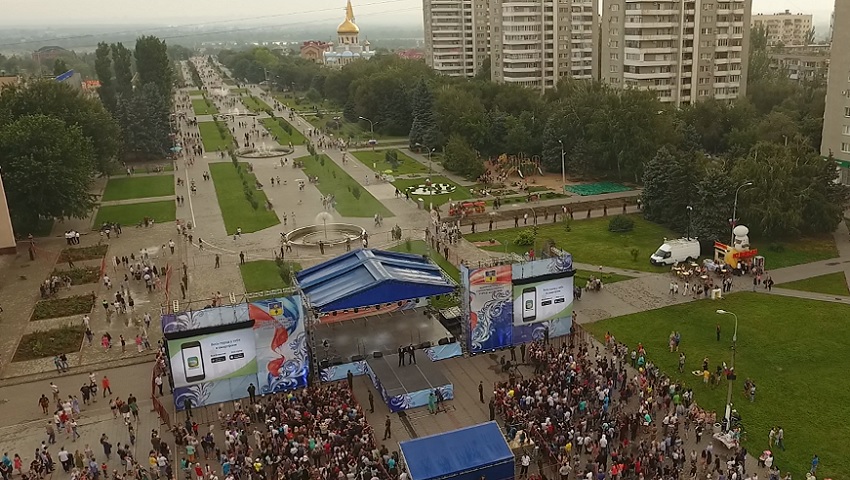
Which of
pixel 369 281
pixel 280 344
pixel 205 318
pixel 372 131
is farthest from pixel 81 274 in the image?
pixel 372 131

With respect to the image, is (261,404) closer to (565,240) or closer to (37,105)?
(565,240)

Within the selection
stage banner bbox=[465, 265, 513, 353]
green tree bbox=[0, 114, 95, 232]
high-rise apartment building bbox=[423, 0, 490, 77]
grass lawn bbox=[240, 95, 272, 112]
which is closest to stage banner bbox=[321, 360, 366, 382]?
stage banner bbox=[465, 265, 513, 353]

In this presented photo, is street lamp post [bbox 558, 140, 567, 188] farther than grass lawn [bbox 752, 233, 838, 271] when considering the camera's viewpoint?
Yes

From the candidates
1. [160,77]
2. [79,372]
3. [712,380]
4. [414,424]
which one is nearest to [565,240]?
[712,380]

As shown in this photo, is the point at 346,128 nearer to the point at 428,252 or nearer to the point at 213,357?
the point at 428,252

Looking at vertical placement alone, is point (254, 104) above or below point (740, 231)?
above

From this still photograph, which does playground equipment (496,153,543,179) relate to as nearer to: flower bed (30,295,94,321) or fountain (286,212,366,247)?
fountain (286,212,366,247)

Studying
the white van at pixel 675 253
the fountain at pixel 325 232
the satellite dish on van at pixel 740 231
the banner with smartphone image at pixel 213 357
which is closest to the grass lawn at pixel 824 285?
the satellite dish on van at pixel 740 231
